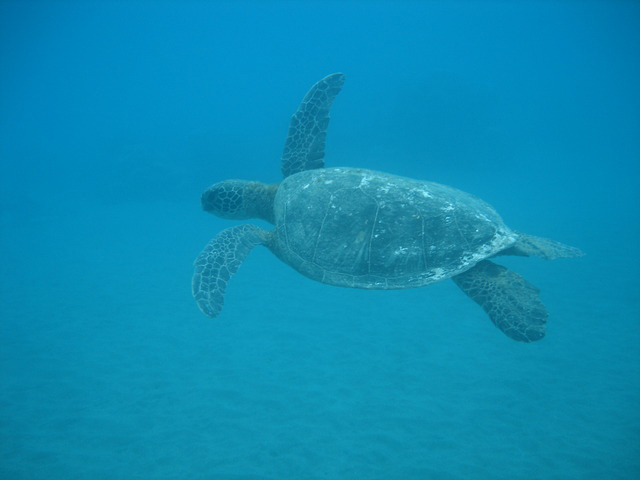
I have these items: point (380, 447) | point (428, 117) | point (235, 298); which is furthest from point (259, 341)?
point (428, 117)

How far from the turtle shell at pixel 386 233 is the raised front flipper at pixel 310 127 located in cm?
183

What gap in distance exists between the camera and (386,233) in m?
4.86

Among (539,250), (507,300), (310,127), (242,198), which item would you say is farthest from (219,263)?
(539,250)

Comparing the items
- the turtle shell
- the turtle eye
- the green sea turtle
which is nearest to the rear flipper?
the green sea turtle

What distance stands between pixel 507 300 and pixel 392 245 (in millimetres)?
1762

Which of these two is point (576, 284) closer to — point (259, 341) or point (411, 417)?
point (411, 417)

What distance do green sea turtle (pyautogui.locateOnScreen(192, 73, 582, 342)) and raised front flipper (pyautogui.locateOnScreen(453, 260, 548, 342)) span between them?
0.04 ft

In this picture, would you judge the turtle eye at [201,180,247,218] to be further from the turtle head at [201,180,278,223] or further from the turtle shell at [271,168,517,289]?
the turtle shell at [271,168,517,289]

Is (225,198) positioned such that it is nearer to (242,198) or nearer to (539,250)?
(242,198)

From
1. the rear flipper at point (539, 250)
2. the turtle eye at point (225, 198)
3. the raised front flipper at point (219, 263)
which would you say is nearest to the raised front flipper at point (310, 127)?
the turtle eye at point (225, 198)

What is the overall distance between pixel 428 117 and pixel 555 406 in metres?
33.5

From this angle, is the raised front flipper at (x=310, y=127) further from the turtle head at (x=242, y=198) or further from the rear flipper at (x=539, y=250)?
the rear flipper at (x=539, y=250)

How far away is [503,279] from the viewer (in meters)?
5.08

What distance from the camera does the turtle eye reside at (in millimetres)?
7039
